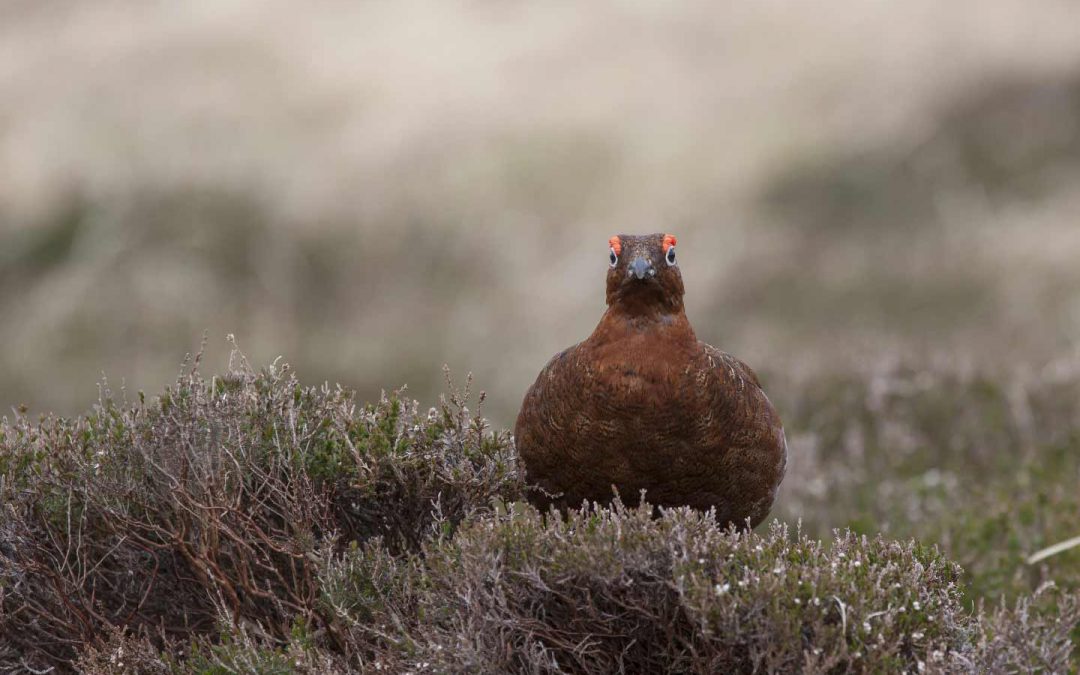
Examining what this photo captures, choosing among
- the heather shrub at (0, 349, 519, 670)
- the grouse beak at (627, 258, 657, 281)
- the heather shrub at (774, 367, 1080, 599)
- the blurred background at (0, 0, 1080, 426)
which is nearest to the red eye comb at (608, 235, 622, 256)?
the grouse beak at (627, 258, 657, 281)

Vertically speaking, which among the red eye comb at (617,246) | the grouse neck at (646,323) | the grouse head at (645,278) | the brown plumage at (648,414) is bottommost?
the brown plumage at (648,414)

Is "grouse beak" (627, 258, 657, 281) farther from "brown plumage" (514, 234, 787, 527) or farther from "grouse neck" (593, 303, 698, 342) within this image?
"grouse neck" (593, 303, 698, 342)

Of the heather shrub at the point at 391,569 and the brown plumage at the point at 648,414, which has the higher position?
the brown plumage at the point at 648,414

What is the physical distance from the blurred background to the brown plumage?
11455 millimetres

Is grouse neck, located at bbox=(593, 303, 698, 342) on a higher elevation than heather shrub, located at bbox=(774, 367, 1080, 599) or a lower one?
higher

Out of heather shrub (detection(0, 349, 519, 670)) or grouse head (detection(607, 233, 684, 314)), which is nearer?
heather shrub (detection(0, 349, 519, 670))

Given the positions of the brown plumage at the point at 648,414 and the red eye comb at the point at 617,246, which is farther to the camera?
the red eye comb at the point at 617,246

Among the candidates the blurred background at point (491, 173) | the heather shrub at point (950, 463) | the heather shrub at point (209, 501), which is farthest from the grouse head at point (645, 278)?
the blurred background at point (491, 173)

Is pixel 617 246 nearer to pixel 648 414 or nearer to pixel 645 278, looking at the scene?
pixel 645 278

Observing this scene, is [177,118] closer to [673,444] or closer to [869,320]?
[869,320]

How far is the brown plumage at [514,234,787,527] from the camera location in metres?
4.63

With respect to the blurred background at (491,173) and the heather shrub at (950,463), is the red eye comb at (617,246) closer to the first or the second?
the heather shrub at (950,463)

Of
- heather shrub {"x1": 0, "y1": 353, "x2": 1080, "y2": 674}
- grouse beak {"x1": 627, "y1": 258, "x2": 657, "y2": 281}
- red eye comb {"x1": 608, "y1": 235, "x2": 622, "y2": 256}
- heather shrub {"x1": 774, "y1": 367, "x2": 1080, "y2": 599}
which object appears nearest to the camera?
heather shrub {"x1": 0, "y1": 353, "x2": 1080, "y2": 674}

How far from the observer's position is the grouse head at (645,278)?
475cm
